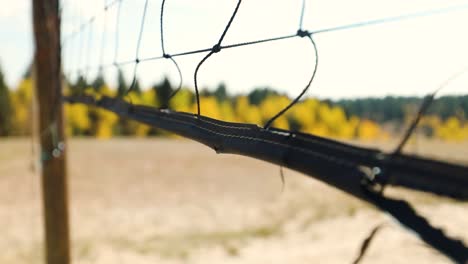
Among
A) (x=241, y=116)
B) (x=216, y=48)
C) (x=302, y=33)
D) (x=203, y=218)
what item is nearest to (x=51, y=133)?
(x=216, y=48)

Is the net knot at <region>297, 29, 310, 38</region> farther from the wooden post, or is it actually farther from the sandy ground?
the sandy ground

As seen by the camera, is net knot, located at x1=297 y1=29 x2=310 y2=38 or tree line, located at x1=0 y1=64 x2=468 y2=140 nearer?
net knot, located at x1=297 y1=29 x2=310 y2=38

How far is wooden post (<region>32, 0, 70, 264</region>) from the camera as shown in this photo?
3.69m

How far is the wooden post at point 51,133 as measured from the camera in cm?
369

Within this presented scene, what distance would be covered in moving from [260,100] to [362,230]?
121 ft

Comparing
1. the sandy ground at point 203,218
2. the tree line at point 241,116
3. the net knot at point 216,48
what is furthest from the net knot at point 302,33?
the tree line at point 241,116

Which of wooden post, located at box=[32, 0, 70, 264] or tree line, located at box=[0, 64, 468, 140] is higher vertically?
wooden post, located at box=[32, 0, 70, 264]

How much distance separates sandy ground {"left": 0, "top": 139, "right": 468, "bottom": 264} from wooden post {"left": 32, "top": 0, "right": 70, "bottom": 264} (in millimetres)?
2378

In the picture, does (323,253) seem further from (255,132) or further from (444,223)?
(255,132)

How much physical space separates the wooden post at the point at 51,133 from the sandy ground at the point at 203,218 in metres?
2.38

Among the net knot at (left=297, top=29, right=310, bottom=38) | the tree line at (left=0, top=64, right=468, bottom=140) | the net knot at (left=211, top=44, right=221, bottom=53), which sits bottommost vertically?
the tree line at (left=0, top=64, right=468, bottom=140)

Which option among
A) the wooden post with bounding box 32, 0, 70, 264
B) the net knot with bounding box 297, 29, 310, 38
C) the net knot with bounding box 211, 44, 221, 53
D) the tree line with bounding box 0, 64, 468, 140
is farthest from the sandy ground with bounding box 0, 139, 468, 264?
the tree line with bounding box 0, 64, 468, 140

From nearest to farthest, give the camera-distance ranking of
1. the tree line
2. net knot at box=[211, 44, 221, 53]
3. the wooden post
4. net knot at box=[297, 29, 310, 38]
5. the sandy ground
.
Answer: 1. net knot at box=[297, 29, 310, 38]
2. net knot at box=[211, 44, 221, 53]
3. the wooden post
4. the sandy ground
5. the tree line

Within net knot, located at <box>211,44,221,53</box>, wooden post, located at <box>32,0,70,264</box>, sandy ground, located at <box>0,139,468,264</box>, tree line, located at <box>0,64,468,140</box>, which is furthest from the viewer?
tree line, located at <box>0,64,468,140</box>
